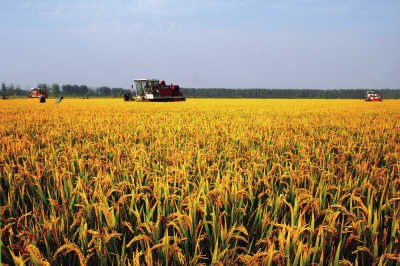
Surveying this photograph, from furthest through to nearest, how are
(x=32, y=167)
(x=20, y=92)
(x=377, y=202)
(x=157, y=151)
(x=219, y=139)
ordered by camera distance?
(x=20, y=92)
(x=219, y=139)
(x=157, y=151)
(x=32, y=167)
(x=377, y=202)

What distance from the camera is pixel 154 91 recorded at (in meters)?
32.5

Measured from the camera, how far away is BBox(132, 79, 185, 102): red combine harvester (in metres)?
A: 32.4

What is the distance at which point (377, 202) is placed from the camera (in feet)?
8.24

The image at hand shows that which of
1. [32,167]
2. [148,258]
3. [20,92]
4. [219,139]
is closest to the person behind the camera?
[148,258]

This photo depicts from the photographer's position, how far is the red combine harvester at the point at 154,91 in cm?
3244

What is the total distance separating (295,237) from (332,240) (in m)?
0.48

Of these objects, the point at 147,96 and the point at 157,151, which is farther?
the point at 147,96

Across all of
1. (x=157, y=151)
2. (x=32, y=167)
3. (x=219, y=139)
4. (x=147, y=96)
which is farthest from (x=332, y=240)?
(x=147, y=96)

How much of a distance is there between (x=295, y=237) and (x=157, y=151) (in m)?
2.83

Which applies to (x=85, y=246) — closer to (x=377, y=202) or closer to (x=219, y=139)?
(x=377, y=202)

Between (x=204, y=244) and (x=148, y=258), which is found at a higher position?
(x=148, y=258)

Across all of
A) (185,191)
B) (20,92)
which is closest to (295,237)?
(185,191)

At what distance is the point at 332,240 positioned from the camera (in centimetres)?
181

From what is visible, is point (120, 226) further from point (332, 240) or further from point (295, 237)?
point (332, 240)
